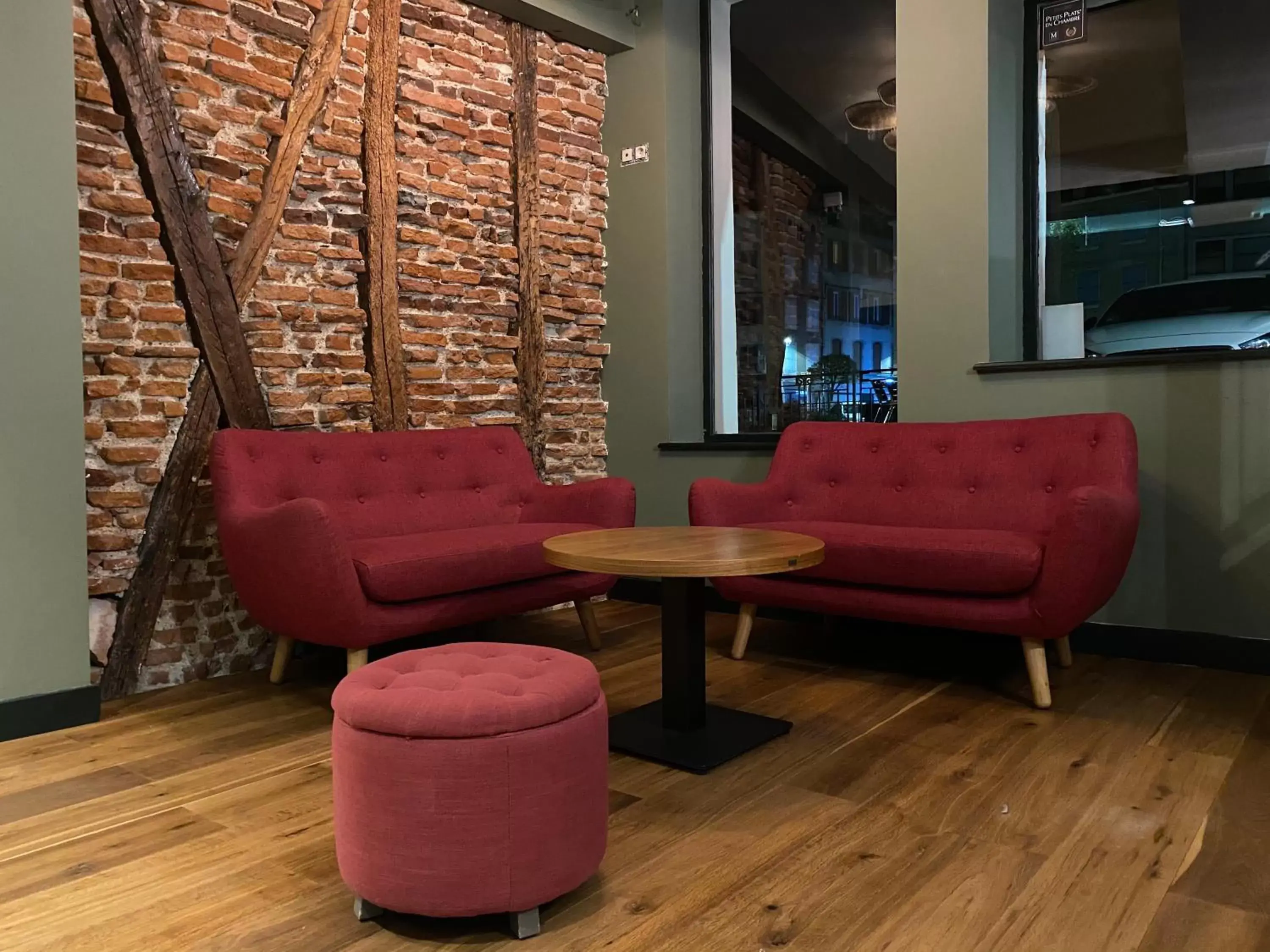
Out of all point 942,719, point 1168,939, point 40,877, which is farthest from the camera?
point 942,719

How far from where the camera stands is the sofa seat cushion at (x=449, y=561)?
3051 mm

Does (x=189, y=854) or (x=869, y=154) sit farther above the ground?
(x=869, y=154)

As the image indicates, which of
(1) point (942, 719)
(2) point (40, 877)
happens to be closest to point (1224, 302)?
(1) point (942, 719)

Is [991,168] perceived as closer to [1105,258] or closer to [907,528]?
[1105,258]

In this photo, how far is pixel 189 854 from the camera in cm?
205

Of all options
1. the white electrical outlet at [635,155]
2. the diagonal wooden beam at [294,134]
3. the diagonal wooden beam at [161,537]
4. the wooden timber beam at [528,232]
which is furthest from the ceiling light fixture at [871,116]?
the diagonal wooden beam at [161,537]

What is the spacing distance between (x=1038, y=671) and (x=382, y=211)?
3081 mm

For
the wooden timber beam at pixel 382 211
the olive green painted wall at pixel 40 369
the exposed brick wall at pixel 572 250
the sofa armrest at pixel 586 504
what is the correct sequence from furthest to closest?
the exposed brick wall at pixel 572 250 < the wooden timber beam at pixel 382 211 < the sofa armrest at pixel 586 504 < the olive green painted wall at pixel 40 369

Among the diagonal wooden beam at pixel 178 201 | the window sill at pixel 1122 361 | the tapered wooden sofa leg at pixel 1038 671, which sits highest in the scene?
the diagonal wooden beam at pixel 178 201

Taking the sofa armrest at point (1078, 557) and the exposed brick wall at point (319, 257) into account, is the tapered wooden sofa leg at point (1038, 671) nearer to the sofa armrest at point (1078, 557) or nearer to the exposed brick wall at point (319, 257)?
the sofa armrest at point (1078, 557)

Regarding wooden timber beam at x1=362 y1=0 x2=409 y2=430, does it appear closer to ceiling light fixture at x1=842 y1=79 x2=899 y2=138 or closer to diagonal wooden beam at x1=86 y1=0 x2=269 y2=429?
diagonal wooden beam at x1=86 y1=0 x2=269 y2=429

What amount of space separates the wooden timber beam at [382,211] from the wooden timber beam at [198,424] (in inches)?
6.9

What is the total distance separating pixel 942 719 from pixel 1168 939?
4.19ft

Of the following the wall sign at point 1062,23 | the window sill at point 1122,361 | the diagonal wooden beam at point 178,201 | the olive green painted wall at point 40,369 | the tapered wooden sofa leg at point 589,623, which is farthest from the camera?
the wall sign at point 1062,23
